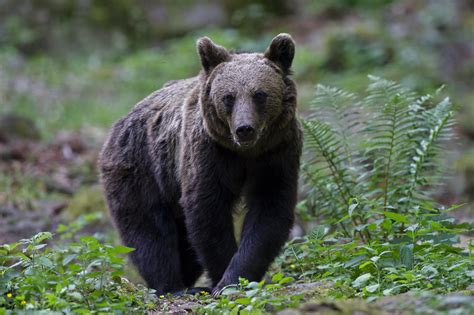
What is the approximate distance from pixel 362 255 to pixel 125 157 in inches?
125

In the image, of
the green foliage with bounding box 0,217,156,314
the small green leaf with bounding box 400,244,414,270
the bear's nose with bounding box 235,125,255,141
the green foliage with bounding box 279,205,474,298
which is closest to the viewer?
the green foliage with bounding box 0,217,156,314

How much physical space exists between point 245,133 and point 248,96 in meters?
0.44

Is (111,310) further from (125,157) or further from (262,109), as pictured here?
(125,157)

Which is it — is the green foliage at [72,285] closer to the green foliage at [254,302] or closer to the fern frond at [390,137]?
the green foliage at [254,302]

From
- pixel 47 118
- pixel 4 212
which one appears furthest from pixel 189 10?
pixel 4 212

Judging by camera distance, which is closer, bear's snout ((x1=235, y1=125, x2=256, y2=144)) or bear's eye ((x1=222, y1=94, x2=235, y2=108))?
bear's snout ((x1=235, y1=125, x2=256, y2=144))

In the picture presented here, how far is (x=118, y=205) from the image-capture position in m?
8.61

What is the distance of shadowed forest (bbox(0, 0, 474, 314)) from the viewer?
5699mm

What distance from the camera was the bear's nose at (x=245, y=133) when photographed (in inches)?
274

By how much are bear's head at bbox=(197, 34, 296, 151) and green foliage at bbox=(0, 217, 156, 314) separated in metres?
1.83

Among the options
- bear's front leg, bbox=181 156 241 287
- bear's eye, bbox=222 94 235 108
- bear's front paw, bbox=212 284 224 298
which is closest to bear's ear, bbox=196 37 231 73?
bear's eye, bbox=222 94 235 108

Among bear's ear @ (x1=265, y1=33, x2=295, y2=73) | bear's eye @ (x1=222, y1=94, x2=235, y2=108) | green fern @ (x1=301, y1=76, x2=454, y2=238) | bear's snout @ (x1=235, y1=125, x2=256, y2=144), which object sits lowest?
green fern @ (x1=301, y1=76, x2=454, y2=238)

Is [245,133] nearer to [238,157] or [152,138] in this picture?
[238,157]

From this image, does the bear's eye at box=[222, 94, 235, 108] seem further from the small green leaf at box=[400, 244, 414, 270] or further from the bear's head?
the small green leaf at box=[400, 244, 414, 270]
